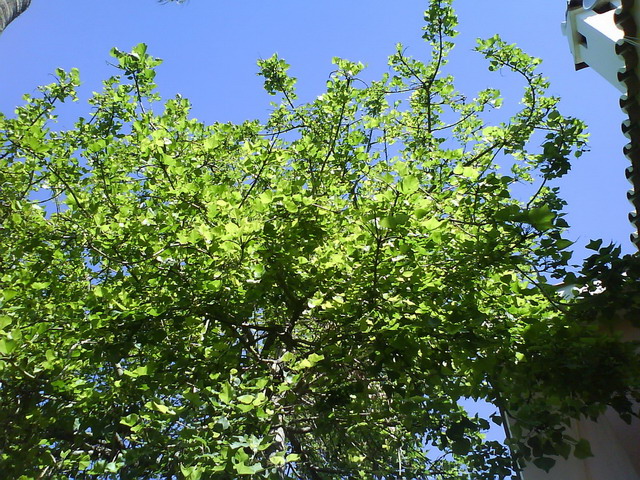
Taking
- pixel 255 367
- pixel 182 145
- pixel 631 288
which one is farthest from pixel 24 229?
pixel 631 288

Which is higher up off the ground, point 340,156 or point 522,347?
point 340,156

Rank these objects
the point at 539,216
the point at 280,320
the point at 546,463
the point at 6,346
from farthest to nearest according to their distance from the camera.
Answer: the point at 280,320
the point at 546,463
the point at 539,216
the point at 6,346

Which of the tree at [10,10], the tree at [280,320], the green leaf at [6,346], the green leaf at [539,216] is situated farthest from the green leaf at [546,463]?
the tree at [10,10]

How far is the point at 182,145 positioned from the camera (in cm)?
588

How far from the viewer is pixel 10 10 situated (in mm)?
5984

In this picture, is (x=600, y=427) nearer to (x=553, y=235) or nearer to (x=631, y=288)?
(x=631, y=288)

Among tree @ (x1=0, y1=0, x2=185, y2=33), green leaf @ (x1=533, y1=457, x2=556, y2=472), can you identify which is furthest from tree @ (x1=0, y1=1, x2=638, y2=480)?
tree @ (x1=0, y1=0, x2=185, y2=33)

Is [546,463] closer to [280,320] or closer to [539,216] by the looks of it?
[539,216]

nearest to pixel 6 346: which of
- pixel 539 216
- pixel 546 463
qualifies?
pixel 539 216

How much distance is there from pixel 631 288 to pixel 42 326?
4.37 metres

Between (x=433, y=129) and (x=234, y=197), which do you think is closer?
(x=234, y=197)

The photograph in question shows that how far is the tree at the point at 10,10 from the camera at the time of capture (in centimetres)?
569

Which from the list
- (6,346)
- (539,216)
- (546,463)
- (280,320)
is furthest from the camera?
(280,320)

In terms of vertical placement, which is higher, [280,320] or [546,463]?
[280,320]
